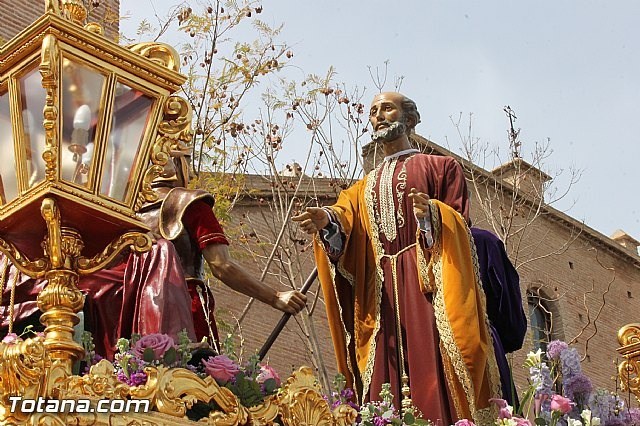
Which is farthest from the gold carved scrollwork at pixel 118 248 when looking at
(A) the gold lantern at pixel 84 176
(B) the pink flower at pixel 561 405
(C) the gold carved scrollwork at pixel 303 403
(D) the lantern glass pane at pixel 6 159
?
(B) the pink flower at pixel 561 405

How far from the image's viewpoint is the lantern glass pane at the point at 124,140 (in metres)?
4.28

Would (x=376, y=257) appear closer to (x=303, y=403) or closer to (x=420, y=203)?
(x=420, y=203)

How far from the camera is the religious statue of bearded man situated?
624cm

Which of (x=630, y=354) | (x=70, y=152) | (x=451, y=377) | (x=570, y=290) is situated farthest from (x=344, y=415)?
(x=570, y=290)

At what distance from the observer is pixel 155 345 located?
4367mm

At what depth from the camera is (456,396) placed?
20.2ft

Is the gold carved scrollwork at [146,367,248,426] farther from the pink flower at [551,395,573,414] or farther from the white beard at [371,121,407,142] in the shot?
the white beard at [371,121,407,142]

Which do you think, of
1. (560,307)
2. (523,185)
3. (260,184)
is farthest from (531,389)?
(560,307)

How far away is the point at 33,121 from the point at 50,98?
16 centimetres

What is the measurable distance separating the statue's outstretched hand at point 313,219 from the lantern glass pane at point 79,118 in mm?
2342

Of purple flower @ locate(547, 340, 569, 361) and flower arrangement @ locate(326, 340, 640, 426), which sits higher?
purple flower @ locate(547, 340, 569, 361)

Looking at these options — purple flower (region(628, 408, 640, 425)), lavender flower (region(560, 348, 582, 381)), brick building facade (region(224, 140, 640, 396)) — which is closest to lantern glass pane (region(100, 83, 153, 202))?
lavender flower (region(560, 348, 582, 381))

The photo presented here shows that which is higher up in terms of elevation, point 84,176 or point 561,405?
point 84,176

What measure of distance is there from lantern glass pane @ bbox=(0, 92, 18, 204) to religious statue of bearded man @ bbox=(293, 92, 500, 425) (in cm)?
229
